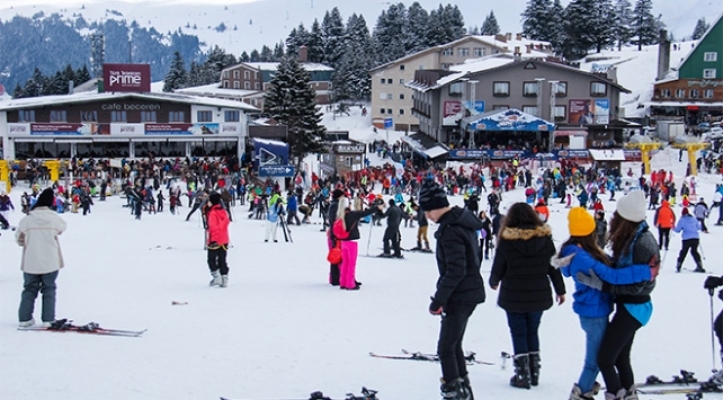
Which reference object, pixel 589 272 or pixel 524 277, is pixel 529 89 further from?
pixel 589 272

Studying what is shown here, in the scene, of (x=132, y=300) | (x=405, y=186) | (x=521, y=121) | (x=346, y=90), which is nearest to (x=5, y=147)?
(x=405, y=186)

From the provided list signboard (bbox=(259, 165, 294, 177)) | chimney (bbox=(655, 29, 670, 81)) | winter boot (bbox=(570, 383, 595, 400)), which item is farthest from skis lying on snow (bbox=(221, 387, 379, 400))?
chimney (bbox=(655, 29, 670, 81))

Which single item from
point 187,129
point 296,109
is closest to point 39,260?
point 187,129

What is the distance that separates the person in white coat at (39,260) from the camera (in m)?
7.40

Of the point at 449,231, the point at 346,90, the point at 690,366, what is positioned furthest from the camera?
the point at 346,90

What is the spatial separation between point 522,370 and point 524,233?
988 millimetres

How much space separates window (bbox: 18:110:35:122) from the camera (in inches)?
1642

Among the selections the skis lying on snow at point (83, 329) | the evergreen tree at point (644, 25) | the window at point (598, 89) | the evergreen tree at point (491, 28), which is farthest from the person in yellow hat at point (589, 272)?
the evergreen tree at point (491, 28)

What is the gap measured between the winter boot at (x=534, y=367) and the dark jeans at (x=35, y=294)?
4425mm

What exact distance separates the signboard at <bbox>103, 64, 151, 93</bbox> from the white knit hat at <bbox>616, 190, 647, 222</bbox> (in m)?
42.6

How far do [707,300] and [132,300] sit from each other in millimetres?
7307

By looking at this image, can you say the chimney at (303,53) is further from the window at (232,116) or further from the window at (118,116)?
the window at (118,116)

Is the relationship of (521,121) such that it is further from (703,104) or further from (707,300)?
(707,300)

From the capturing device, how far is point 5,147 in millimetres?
40906
